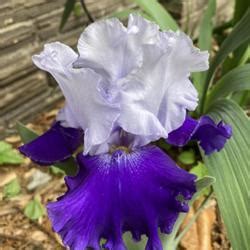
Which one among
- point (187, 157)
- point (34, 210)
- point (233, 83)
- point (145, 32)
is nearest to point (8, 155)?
point (34, 210)

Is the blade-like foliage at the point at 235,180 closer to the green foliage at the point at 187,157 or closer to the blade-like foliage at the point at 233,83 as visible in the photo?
the blade-like foliage at the point at 233,83

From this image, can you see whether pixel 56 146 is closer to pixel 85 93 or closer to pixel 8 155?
pixel 85 93

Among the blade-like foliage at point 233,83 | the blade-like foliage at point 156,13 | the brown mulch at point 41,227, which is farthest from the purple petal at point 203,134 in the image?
the blade-like foliage at point 156,13

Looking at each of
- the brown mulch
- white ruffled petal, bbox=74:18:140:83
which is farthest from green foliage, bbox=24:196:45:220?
white ruffled petal, bbox=74:18:140:83

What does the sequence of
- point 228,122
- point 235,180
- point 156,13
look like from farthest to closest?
1. point 156,13
2. point 228,122
3. point 235,180

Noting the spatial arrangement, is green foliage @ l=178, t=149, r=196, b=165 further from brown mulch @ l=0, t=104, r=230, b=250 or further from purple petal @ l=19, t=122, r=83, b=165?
purple petal @ l=19, t=122, r=83, b=165
